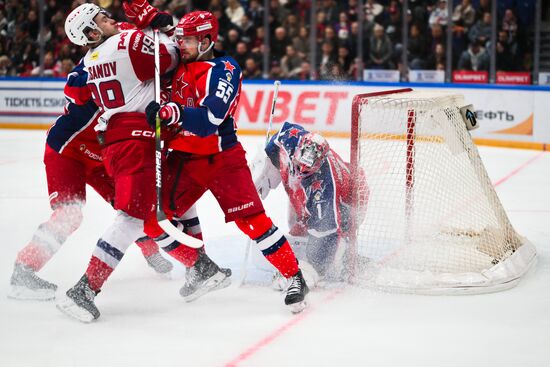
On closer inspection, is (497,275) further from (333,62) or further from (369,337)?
(333,62)

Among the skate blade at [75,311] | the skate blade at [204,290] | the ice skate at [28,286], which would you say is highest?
the skate blade at [75,311]

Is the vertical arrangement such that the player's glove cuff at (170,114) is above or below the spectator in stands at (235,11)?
above

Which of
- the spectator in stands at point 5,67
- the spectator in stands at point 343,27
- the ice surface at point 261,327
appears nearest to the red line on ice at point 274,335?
the ice surface at point 261,327

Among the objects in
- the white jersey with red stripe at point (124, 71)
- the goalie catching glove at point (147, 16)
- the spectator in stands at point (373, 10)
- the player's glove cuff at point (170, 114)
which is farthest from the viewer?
the spectator in stands at point (373, 10)

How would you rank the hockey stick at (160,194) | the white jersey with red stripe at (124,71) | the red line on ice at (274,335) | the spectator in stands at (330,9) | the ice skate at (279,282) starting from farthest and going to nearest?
the spectator in stands at (330,9), the ice skate at (279,282), the white jersey with red stripe at (124,71), the hockey stick at (160,194), the red line on ice at (274,335)

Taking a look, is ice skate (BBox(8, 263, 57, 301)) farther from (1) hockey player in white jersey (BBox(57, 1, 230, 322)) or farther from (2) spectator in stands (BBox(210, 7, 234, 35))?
(2) spectator in stands (BBox(210, 7, 234, 35))

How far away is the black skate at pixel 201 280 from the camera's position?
12.4 ft

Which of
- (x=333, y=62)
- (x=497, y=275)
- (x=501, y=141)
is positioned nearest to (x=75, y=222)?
(x=497, y=275)

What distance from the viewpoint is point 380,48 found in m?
9.99

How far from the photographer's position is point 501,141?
8.80 metres

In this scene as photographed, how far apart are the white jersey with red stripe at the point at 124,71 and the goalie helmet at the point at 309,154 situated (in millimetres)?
723

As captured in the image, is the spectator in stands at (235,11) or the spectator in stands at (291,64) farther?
the spectator in stands at (235,11)

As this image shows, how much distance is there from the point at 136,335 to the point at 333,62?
7.16 meters

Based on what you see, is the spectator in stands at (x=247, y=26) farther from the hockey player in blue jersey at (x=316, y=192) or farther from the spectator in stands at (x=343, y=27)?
the hockey player in blue jersey at (x=316, y=192)
